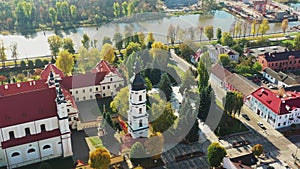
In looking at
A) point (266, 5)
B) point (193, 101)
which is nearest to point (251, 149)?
point (193, 101)

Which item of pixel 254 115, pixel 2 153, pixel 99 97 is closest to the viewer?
pixel 2 153

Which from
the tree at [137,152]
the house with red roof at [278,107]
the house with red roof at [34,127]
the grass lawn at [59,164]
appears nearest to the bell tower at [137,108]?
the tree at [137,152]

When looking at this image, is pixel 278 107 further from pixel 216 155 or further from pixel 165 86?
pixel 165 86

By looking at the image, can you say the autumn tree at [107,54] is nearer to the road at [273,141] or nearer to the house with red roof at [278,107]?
the road at [273,141]

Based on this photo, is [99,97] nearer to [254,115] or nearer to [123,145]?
[123,145]

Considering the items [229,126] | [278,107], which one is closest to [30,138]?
[229,126]

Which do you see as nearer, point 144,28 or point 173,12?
point 144,28

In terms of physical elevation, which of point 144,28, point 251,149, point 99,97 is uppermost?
point 144,28
